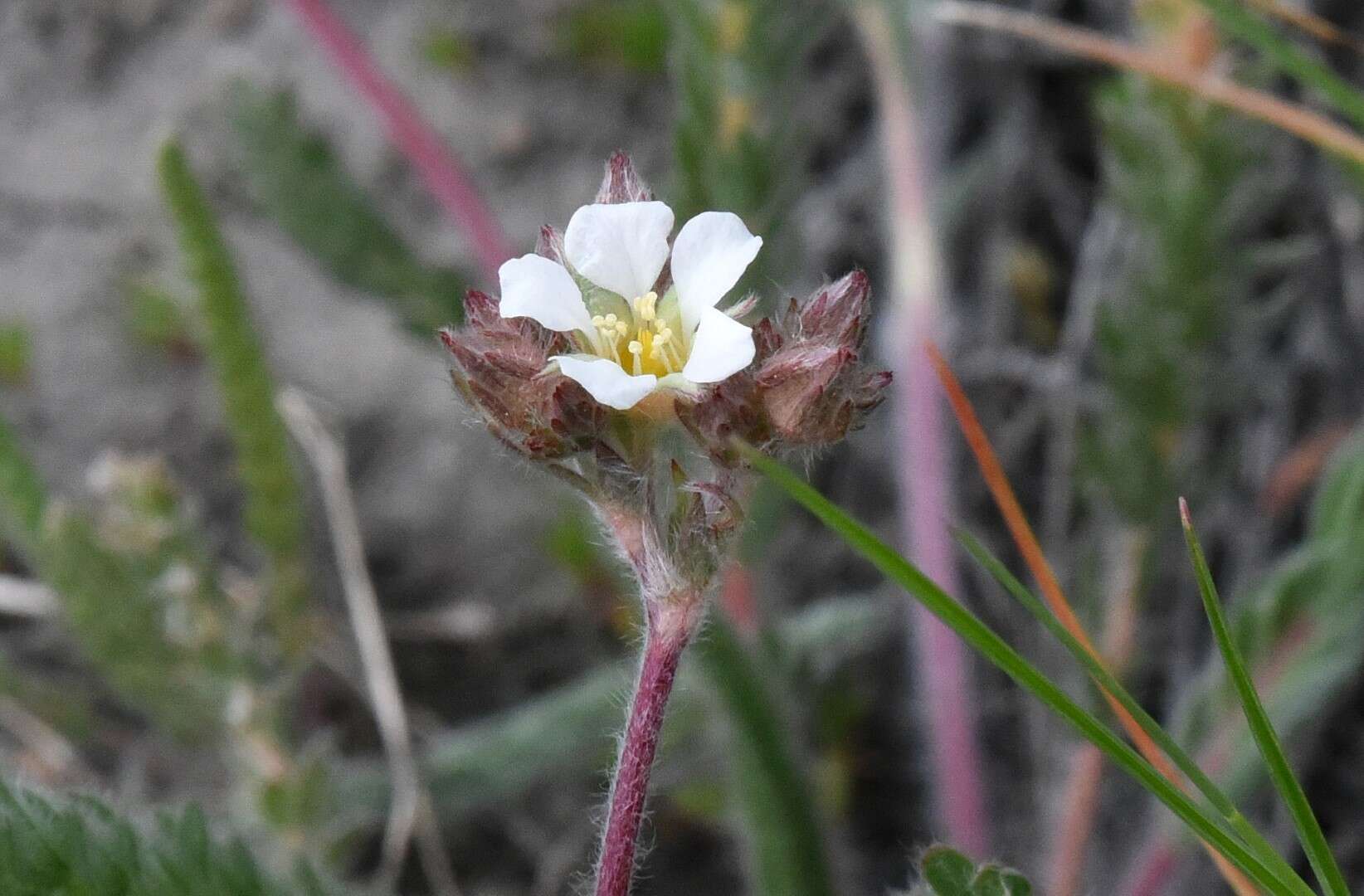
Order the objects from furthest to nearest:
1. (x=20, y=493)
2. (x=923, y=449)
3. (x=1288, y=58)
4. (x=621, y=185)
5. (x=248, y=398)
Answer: (x=923, y=449), (x=248, y=398), (x=20, y=493), (x=1288, y=58), (x=621, y=185)

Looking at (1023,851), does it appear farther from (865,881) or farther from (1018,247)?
(1018,247)

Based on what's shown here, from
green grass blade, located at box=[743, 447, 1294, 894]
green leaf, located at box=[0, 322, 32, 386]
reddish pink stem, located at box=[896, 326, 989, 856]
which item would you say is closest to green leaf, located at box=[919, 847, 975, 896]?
green grass blade, located at box=[743, 447, 1294, 894]

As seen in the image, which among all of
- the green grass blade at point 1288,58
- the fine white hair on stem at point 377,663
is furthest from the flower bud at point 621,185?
the fine white hair on stem at point 377,663

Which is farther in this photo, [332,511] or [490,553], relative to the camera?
[490,553]

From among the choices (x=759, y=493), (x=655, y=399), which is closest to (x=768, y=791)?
(x=759, y=493)

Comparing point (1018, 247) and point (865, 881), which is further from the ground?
point (1018, 247)

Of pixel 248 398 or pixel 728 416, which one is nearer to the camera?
pixel 728 416

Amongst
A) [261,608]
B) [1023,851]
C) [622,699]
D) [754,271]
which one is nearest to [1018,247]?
[754,271]

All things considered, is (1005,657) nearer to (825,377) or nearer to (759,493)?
(825,377)
